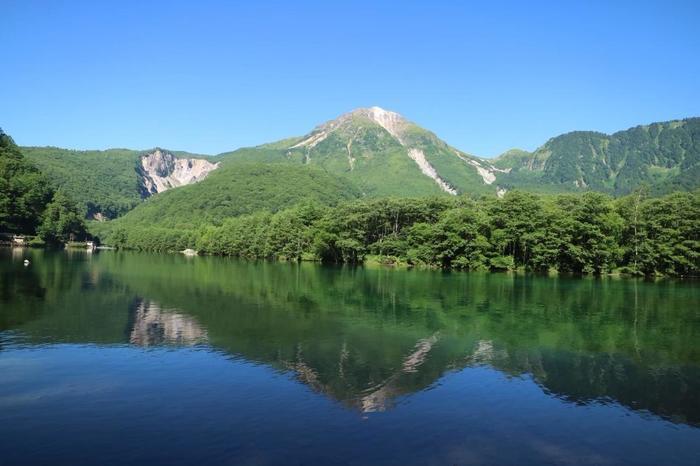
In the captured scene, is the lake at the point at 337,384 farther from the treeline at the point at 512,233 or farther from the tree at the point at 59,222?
the tree at the point at 59,222

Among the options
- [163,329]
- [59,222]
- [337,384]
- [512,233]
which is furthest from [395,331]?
[59,222]

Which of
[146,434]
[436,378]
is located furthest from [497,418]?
[146,434]

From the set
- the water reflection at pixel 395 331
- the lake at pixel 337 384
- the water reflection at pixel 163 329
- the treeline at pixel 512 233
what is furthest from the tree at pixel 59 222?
the water reflection at pixel 163 329

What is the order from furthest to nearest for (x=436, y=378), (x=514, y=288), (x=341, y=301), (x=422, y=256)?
(x=422, y=256) → (x=514, y=288) → (x=341, y=301) → (x=436, y=378)

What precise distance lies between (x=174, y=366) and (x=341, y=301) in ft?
80.8

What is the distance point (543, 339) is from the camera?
30359 mm

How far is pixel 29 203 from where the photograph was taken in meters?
147

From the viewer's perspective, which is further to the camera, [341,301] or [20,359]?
[341,301]

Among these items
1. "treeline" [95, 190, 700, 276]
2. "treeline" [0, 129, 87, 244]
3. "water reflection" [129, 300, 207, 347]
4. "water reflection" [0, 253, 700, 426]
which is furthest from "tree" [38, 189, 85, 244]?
"water reflection" [129, 300, 207, 347]

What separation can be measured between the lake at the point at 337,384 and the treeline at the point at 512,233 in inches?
2129

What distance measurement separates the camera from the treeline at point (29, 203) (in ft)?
461

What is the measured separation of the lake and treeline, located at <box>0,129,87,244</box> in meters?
121

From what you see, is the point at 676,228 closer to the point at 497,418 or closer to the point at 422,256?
the point at 422,256

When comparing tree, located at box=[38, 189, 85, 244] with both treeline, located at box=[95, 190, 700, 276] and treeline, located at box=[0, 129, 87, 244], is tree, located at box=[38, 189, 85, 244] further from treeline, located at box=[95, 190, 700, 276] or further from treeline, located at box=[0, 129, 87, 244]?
treeline, located at box=[95, 190, 700, 276]
